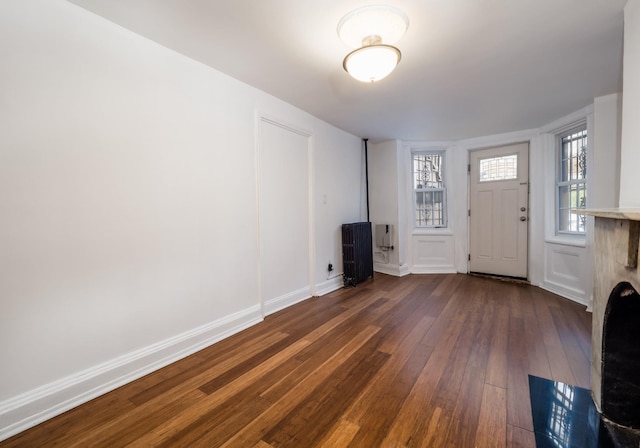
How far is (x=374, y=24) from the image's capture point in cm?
167

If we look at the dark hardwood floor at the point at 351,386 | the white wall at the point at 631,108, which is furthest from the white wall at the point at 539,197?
the white wall at the point at 631,108

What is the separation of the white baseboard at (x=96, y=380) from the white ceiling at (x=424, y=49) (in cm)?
225

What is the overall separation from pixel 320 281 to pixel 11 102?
10.3 feet

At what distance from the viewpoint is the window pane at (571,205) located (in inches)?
137

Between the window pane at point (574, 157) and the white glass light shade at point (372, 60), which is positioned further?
the window pane at point (574, 157)

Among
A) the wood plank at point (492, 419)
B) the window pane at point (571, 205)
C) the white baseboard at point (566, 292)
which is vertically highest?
the window pane at point (571, 205)

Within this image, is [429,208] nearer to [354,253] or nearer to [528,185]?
[528,185]

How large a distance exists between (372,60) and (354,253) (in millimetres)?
2682

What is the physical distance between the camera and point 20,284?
4.74 ft

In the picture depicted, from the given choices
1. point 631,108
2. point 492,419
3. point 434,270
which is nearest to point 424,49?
point 631,108

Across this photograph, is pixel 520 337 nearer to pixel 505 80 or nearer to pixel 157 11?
pixel 505 80

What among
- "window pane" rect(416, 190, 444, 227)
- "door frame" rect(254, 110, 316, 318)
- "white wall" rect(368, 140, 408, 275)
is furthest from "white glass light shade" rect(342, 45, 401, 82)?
"window pane" rect(416, 190, 444, 227)

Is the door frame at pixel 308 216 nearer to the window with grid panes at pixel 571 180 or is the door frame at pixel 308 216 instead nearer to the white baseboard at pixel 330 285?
the white baseboard at pixel 330 285

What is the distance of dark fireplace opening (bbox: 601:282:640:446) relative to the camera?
1.43m
